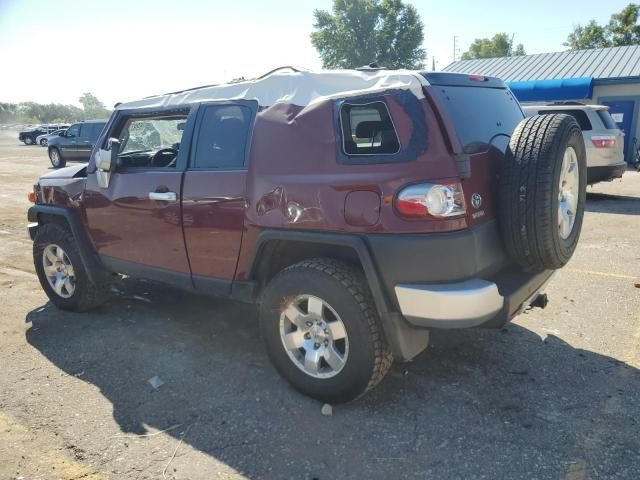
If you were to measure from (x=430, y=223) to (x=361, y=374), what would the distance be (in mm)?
941

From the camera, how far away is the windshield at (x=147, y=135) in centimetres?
404

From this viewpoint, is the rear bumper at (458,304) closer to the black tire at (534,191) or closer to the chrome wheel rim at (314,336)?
the black tire at (534,191)

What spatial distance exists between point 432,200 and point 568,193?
1.14 metres

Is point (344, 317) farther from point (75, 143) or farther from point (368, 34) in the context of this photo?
point (368, 34)

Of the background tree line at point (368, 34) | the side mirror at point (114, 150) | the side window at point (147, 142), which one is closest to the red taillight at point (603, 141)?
the side window at point (147, 142)

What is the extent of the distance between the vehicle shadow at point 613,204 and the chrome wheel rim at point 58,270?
8633 millimetres

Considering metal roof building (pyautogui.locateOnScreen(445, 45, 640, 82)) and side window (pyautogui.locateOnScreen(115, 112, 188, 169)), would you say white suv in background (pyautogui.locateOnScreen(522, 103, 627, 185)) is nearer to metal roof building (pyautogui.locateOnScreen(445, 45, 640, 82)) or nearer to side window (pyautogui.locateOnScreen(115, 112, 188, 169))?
side window (pyautogui.locateOnScreen(115, 112, 188, 169))

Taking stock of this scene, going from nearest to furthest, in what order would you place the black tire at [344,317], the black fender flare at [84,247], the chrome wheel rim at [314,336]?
the black tire at [344,317] → the chrome wheel rim at [314,336] → the black fender flare at [84,247]

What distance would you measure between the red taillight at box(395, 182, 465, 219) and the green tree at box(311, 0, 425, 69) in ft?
166

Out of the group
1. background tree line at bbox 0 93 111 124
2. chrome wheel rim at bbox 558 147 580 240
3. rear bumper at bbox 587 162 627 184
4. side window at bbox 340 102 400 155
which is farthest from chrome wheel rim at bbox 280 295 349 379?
background tree line at bbox 0 93 111 124

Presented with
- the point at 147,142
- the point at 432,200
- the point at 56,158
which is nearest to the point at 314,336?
the point at 432,200

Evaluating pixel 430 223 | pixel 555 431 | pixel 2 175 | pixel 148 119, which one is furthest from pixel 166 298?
pixel 2 175

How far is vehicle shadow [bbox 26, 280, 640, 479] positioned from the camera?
2566 millimetres

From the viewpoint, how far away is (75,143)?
20422mm
